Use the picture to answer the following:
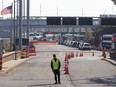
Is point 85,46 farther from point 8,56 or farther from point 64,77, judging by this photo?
point 64,77

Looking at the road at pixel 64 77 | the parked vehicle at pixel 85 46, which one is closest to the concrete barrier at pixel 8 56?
the road at pixel 64 77

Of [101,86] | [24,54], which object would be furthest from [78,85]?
[24,54]

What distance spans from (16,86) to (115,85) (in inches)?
192

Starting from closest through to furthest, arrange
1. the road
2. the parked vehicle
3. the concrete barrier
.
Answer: the road < the concrete barrier < the parked vehicle

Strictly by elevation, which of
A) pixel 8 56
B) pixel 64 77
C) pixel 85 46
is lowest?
pixel 85 46

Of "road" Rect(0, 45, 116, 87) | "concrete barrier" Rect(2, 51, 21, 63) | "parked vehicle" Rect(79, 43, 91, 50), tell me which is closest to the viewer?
"road" Rect(0, 45, 116, 87)

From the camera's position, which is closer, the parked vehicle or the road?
the road

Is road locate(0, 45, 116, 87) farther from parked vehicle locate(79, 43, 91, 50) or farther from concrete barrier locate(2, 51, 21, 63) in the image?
parked vehicle locate(79, 43, 91, 50)

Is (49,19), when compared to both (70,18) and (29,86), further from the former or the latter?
(29,86)

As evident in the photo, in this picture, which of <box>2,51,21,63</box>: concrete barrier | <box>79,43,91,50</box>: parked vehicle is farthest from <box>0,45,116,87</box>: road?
<box>79,43,91,50</box>: parked vehicle

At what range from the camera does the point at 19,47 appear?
203ft

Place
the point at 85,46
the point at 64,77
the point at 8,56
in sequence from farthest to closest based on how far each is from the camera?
the point at 85,46
the point at 8,56
the point at 64,77

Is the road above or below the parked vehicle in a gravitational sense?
above

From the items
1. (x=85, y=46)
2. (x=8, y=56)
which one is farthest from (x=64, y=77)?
(x=85, y=46)
